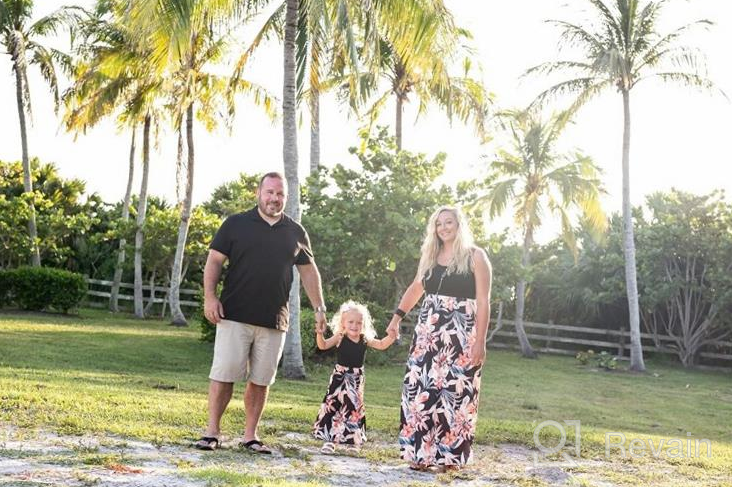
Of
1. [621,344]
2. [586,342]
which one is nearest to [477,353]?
[586,342]

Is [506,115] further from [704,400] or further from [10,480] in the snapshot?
[10,480]

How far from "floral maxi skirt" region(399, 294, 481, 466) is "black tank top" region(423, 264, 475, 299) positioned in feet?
0.14

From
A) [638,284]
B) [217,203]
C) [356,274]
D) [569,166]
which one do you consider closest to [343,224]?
[356,274]

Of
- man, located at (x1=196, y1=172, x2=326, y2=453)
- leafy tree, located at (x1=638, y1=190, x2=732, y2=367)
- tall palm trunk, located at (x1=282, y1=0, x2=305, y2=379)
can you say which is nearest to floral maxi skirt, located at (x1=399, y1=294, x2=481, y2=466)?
man, located at (x1=196, y1=172, x2=326, y2=453)

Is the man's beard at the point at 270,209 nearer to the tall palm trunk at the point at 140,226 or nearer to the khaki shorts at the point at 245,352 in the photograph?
the khaki shorts at the point at 245,352

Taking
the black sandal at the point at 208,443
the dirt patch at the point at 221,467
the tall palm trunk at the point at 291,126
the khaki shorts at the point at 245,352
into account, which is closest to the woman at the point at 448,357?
the dirt patch at the point at 221,467

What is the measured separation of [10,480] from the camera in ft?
17.2

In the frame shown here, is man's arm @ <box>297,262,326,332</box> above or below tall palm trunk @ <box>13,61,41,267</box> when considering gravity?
below

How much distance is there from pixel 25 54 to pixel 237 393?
20655mm

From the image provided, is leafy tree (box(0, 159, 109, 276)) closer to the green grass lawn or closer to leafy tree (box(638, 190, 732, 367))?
the green grass lawn

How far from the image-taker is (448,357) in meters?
6.99

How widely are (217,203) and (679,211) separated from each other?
1766 centimetres

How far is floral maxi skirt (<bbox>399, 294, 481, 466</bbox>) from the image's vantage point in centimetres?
692

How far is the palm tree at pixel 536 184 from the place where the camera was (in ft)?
91.1
